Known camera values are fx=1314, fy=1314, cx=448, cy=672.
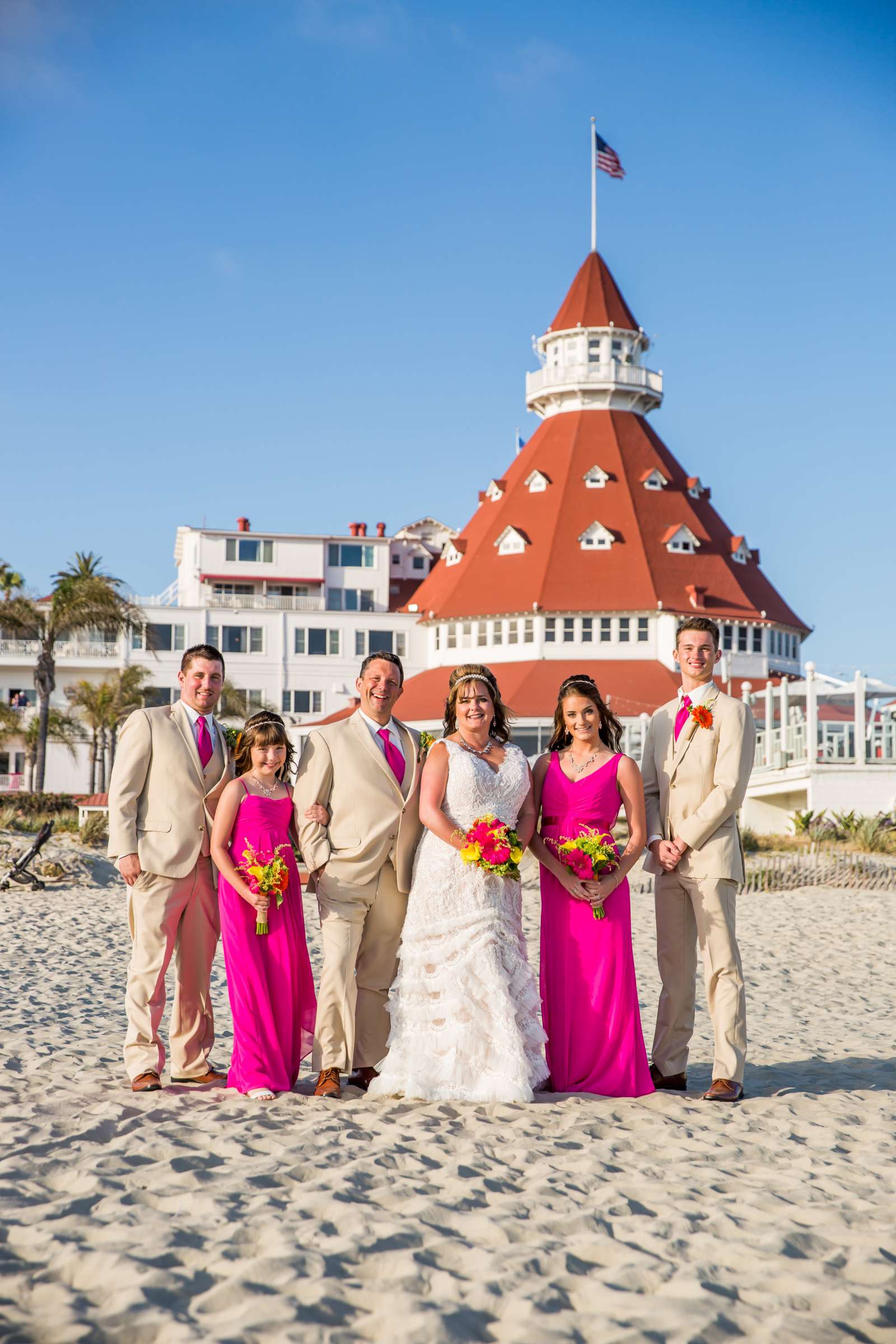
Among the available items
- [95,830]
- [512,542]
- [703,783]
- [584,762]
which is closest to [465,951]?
[584,762]

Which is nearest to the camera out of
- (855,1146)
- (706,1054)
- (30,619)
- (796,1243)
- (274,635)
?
(796,1243)

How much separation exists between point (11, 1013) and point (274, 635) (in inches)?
1753

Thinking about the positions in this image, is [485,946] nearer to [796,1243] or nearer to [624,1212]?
[624,1212]

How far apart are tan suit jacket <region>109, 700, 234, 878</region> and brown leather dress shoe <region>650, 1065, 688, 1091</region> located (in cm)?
279

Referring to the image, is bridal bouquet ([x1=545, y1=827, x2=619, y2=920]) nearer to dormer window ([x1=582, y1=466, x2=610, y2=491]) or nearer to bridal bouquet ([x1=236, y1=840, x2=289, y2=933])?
bridal bouquet ([x1=236, y1=840, x2=289, y2=933])

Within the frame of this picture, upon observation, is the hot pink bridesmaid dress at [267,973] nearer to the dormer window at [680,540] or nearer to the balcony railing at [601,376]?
the dormer window at [680,540]

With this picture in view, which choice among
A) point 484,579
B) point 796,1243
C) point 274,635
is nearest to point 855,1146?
point 796,1243

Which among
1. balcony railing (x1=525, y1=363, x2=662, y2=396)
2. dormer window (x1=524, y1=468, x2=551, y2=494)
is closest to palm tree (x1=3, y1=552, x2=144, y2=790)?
dormer window (x1=524, y1=468, x2=551, y2=494)

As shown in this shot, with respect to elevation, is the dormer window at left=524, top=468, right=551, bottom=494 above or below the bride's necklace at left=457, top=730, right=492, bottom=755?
above

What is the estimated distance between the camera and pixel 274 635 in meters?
54.1

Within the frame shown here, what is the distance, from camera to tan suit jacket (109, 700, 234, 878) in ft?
22.6

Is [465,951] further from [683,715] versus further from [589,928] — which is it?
[683,715]

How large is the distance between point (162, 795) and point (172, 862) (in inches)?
14.5

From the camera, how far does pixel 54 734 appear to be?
1939 inches
